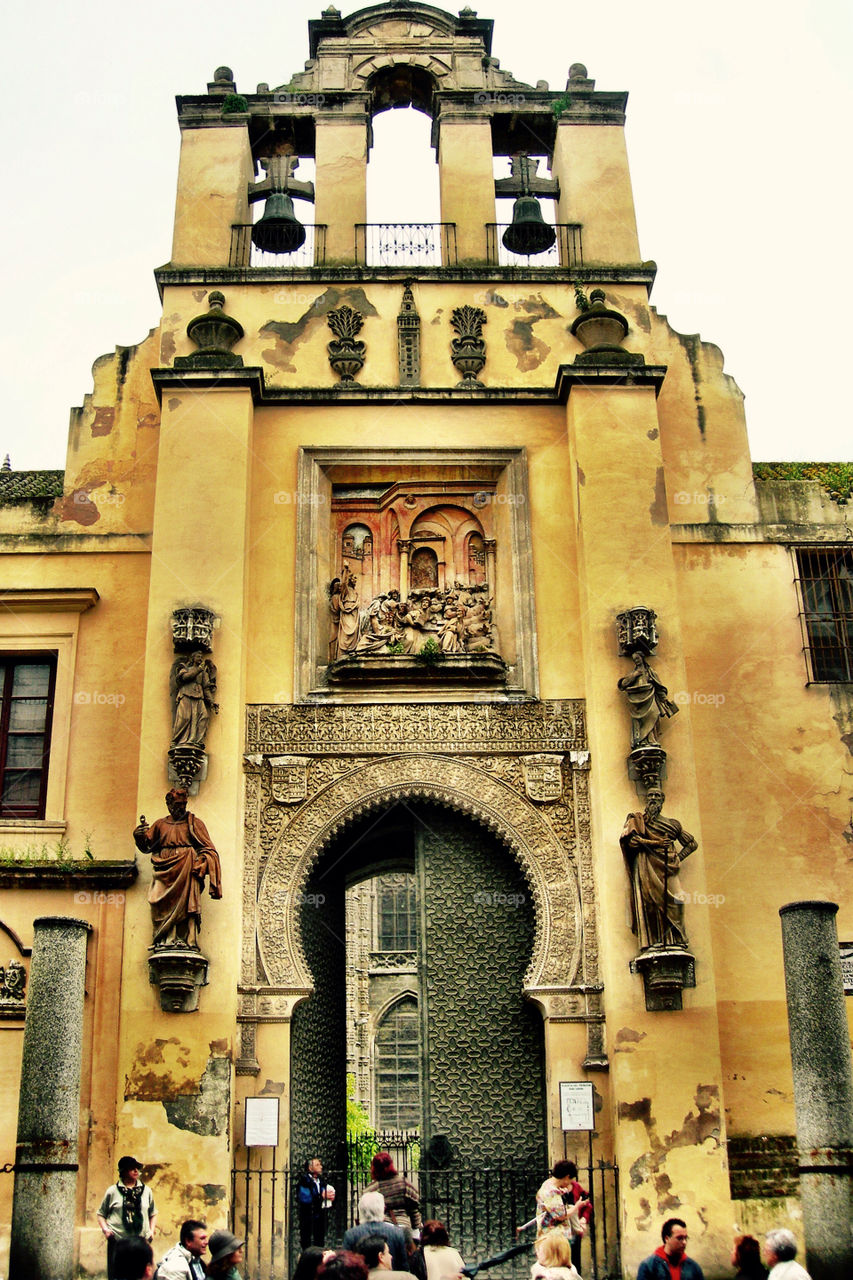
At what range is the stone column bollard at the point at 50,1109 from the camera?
31.3 ft

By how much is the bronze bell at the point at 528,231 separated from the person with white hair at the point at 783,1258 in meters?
12.7

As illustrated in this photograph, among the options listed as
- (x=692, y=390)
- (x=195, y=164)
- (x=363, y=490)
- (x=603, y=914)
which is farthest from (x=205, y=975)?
(x=195, y=164)

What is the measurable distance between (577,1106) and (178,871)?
4324 millimetres

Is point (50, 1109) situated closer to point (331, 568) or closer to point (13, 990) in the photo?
point (13, 990)

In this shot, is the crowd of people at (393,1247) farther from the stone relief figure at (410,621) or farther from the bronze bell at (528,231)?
the bronze bell at (528,231)

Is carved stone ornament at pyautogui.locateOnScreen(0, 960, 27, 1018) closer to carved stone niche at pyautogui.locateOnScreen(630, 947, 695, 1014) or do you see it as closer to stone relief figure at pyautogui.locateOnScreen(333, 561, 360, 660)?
stone relief figure at pyautogui.locateOnScreen(333, 561, 360, 660)

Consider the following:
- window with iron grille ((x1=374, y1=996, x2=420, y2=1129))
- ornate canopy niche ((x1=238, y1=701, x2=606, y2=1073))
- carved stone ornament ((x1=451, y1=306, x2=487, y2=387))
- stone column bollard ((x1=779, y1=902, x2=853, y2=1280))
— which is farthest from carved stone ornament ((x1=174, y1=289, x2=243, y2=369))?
window with iron grille ((x1=374, y1=996, x2=420, y2=1129))

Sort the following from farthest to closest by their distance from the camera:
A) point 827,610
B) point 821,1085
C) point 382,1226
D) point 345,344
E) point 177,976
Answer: point 345,344
point 827,610
point 177,976
point 821,1085
point 382,1226

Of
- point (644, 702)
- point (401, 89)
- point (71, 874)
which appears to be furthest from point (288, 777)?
point (401, 89)

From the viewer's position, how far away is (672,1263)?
877 cm

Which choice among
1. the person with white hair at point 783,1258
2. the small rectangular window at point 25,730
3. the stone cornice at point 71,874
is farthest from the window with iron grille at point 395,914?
the person with white hair at point 783,1258

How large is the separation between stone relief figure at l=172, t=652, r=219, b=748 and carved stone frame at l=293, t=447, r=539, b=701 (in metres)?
1.06

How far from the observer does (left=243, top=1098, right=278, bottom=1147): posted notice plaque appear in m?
12.6

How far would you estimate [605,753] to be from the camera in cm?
1384
